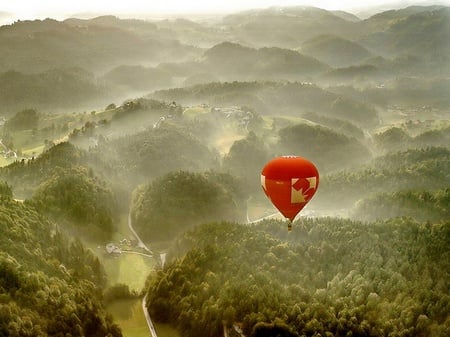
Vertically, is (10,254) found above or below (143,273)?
above

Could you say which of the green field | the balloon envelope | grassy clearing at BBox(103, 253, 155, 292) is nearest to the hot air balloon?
the balloon envelope

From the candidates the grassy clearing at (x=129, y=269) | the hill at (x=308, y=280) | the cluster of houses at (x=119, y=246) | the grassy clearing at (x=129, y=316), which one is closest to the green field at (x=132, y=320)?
the grassy clearing at (x=129, y=316)

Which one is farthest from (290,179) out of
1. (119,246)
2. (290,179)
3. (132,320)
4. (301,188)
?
(119,246)

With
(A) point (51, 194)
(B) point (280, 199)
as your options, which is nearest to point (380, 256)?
(B) point (280, 199)

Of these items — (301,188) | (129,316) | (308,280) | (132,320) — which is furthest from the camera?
(308,280)

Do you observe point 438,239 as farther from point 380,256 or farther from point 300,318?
point 300,318

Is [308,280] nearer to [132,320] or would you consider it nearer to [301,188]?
[301,188]

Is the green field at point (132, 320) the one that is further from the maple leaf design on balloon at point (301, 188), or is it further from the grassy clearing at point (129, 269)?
the maple leaf design on balloon at point (301, 188)

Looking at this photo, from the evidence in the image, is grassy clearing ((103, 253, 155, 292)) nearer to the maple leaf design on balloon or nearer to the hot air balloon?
the hot air balloon
